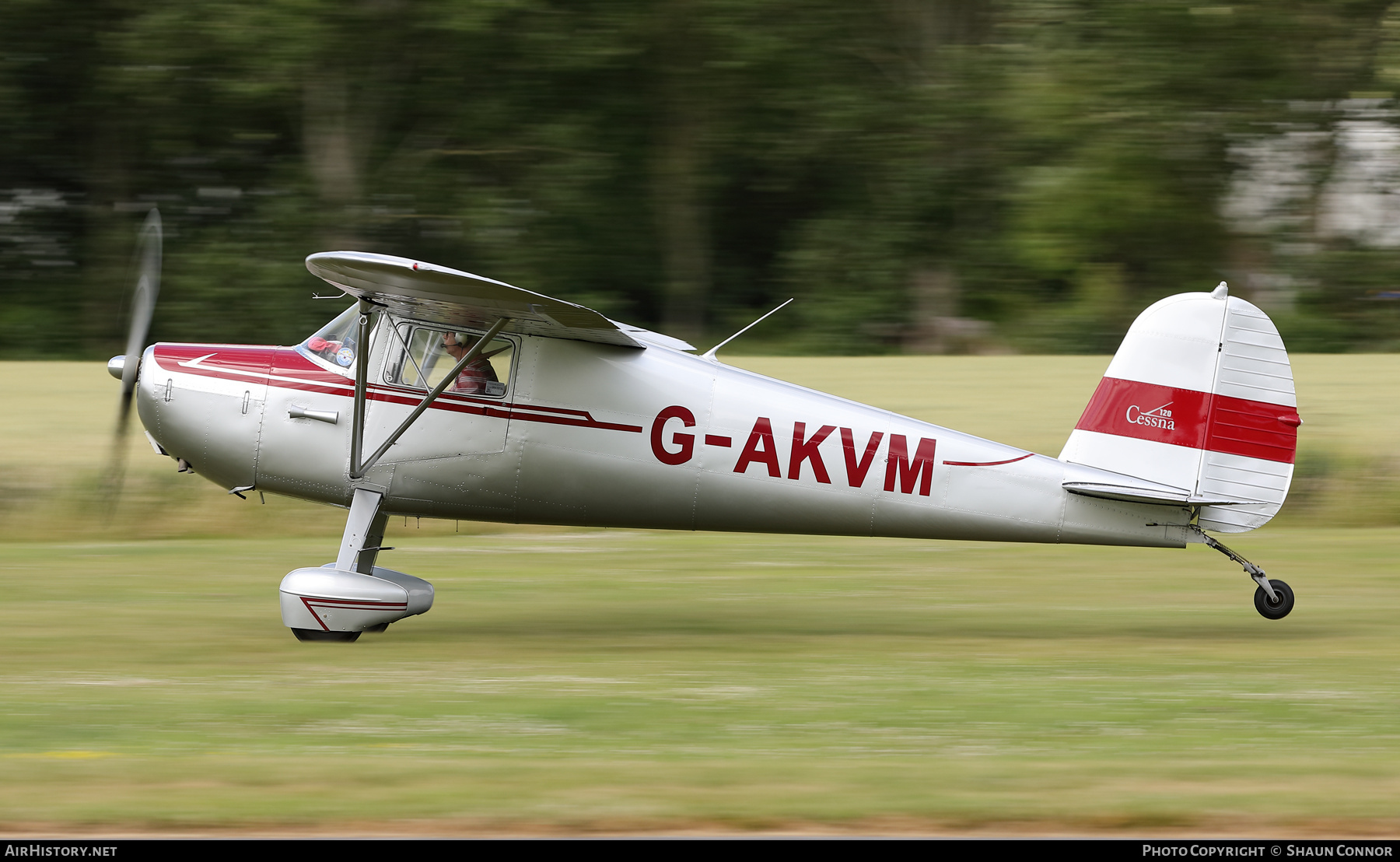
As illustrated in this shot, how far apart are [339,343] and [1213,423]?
572 cm

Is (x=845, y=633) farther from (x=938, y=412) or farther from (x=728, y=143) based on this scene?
(x=728, y=143)

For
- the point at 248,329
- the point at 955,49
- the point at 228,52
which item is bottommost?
the point at 248,329

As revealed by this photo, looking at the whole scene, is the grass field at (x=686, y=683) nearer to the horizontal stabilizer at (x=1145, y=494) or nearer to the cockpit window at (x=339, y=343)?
the horizontal stabilizer at (x=1145, y=494)

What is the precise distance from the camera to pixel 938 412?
60.6 ft

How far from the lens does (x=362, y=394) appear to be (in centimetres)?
901

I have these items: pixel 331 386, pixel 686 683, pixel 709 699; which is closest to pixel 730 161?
pixel 331 386

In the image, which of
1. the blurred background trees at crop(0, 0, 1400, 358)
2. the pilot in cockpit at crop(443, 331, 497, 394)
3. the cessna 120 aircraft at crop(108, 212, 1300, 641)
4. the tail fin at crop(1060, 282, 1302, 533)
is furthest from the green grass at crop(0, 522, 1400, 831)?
the blurred background trees at crop(0, 0, 1400, 358)

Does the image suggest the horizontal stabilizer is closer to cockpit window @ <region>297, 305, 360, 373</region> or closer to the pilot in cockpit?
the pilot in cockpit

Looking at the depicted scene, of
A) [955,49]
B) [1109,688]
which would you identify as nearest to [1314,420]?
[1109,688]

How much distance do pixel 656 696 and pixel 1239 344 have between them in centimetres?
452

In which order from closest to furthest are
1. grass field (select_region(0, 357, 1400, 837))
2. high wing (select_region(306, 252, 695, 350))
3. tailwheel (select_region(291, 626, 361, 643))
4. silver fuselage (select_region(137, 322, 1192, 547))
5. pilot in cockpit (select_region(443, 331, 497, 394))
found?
1. grass field (select_region(0, 357, 1400, 837))
2. high wing (select_region(306, 252, 695, 350))
3. tailwheel (select_region(291, 626, 361, 643))
4. silver fuselage (select_region(137, 322, 1192, 547))
5. pilot in cockpit (select_region(443, 331, 497, 394))

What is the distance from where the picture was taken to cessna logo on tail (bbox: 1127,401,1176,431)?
9195 millimetres

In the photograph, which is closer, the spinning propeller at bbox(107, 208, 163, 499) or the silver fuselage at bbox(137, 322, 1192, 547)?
the silver fuselage at bbox(137, 322, 1192, 547)

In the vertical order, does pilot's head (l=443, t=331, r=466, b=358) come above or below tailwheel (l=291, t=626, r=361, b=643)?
above
